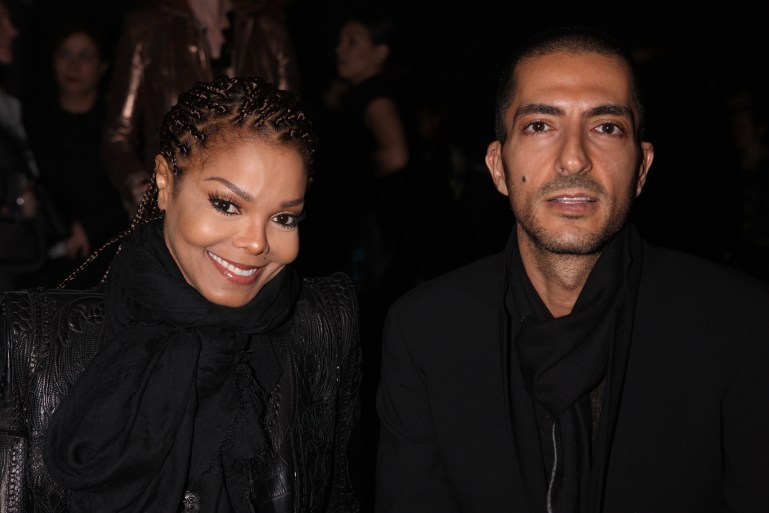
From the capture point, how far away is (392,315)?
2527mm

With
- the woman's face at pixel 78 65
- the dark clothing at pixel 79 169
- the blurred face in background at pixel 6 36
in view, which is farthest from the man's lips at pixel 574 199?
the blurred face in background at pixel 6 36

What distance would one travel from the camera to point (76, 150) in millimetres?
4598

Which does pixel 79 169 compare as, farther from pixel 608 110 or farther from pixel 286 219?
pixel 608 110

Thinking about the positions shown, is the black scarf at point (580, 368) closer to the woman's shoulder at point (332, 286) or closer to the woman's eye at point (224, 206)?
the woman's shoulder at point (332, 286)

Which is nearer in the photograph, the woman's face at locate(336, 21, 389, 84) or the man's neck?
the man's neck

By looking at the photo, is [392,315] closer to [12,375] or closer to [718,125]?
[12,375]

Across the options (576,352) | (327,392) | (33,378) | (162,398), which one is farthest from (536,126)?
(33,378)

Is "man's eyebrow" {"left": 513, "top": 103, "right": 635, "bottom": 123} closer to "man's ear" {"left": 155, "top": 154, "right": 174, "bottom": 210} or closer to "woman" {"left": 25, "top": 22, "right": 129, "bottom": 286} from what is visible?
"man's ear" {"left": 155, "top": 154, "right": 174, "bottom": 210}

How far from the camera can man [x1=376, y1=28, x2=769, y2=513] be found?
2.22m

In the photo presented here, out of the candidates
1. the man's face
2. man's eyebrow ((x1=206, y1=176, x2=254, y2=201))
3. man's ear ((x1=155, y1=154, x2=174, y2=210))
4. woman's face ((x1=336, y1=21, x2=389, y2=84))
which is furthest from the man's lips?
woman's face ((x1=336, y1=21, x2=389, y2=84))

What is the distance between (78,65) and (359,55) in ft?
4.80

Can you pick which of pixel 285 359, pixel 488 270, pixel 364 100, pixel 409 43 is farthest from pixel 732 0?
pixel 285 359

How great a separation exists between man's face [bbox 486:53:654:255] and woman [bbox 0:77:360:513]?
0.57 m

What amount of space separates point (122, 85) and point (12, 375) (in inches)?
72.2
